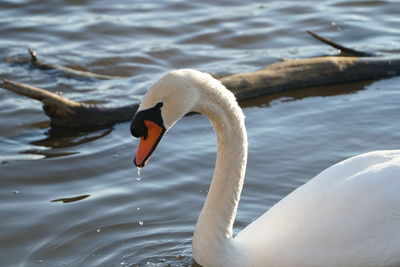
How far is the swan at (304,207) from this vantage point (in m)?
4.80

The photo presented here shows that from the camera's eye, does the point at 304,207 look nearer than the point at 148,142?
No

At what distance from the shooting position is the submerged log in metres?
7.94

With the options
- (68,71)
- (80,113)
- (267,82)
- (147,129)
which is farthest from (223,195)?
(68,71)

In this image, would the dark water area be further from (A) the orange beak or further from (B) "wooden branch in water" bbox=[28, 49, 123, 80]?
(A) the orange beak

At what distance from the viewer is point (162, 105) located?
15.5ft

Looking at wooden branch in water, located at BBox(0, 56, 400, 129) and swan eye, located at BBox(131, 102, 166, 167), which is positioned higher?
swan eye, located at BBox(131, 102, 166, 167)

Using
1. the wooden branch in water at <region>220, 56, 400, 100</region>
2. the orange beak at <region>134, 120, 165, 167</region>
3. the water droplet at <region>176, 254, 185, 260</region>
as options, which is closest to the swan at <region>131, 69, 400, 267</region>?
the orange beak at <region>134, 120, 165, 167</region>

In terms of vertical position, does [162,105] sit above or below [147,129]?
above

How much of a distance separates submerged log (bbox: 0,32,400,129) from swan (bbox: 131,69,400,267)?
A: 9.72ft

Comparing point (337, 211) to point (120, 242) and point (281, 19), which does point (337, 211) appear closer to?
point (120, 242)

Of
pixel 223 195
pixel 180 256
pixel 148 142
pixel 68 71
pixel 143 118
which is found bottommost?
pixel 180 256

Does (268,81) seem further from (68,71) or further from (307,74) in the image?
(68,71)

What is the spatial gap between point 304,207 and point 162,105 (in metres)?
1.07

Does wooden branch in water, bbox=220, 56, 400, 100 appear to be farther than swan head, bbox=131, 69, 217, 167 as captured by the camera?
Yes
